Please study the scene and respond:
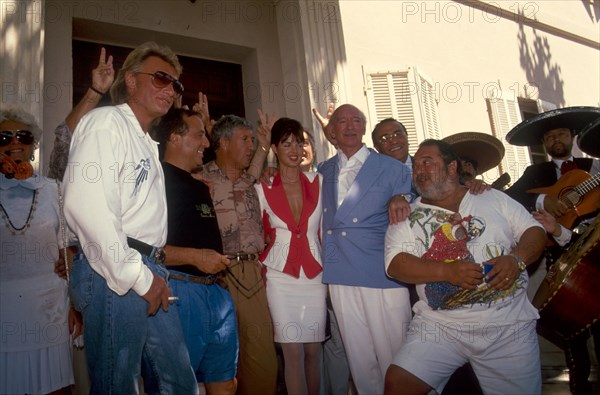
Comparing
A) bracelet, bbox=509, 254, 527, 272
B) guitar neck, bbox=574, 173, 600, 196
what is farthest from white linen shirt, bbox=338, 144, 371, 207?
guitar neck, bbox=574, 173, 600, 196

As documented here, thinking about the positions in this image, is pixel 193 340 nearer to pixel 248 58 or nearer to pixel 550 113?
pixel 550 113

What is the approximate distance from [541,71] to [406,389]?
8645 millimetres

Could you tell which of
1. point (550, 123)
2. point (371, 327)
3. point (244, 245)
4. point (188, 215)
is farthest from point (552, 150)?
point (188, 215)

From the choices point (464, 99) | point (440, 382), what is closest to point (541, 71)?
point (464, 99)

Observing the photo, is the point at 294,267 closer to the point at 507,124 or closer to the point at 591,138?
the point at 591,138

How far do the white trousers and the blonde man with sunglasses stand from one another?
4.35 ft

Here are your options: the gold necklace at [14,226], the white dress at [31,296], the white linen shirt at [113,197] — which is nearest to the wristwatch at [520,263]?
the white linen shirt at [113,197]

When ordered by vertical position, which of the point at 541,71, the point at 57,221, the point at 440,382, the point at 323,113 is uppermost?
the point at 541,71

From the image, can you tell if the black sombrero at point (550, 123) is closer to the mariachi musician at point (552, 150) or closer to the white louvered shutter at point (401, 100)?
the mariachi musician at point (552, 150)

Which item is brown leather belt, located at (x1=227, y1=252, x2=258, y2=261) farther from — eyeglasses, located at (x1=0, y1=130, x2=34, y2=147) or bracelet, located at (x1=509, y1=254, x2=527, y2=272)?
bracelet, located at (x1=509, y1=254, x2=527, y2=272)

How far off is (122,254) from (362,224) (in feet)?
6.10

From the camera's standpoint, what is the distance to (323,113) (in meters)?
5.06

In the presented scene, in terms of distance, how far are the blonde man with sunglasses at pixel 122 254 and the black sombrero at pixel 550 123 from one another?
11.0 feet

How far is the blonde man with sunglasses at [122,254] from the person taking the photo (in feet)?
6.28
